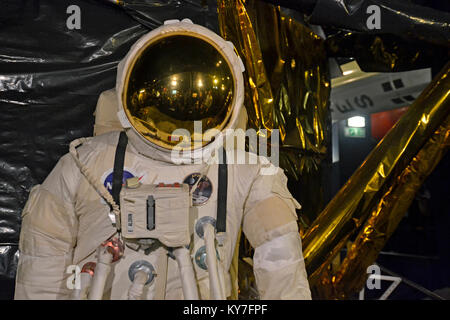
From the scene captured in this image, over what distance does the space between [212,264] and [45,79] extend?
0.96m

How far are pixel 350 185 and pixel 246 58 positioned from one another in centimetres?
70

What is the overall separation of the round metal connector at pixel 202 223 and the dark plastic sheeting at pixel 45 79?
0.68m

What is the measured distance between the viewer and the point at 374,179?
1.72 m

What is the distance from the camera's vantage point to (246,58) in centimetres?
169

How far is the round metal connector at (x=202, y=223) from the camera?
3.34 feet

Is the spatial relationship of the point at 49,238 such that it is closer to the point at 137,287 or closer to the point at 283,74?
the point at 137,287

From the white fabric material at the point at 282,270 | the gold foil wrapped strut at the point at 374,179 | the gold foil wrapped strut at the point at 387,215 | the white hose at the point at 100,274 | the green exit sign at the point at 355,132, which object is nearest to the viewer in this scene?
the white hose at the point at 100,274

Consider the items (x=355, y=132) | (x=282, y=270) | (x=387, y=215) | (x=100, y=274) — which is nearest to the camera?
(x=100, y=274)

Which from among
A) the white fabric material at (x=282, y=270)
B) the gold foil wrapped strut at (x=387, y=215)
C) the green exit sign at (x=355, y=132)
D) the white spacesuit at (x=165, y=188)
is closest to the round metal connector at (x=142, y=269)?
the white spacesuit at (x=165, y=188)

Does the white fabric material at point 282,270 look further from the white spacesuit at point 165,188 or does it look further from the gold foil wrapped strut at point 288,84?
the gold foil wrapped strut at point 288,84

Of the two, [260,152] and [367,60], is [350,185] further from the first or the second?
[367,60]

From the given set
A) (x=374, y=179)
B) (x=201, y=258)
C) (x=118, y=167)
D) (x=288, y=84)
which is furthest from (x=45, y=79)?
(x=374, y=179)

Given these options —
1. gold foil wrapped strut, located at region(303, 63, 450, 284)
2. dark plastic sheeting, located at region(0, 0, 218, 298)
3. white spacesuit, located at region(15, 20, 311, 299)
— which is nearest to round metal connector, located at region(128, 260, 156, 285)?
white spacesuit, located at region(15, 20, 311, 299)
